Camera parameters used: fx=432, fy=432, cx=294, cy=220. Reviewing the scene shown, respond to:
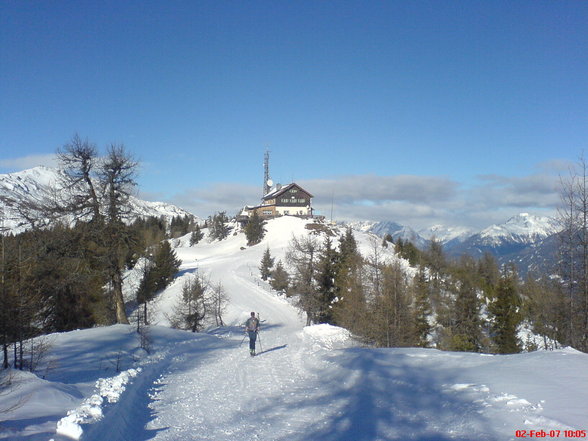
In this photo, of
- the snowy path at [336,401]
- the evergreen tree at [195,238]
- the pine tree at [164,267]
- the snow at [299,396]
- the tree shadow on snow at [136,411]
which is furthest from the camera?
the evergreen tree at [195,238]

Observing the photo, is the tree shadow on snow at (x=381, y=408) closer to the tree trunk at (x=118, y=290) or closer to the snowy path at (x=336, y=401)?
the snowy path at (x=336, y=401)

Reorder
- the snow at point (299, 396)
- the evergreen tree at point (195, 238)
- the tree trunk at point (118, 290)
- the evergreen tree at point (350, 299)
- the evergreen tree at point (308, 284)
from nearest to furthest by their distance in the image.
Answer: the snow at point (299, 396) < the tree trunk at point (118, 290) < the evergreen tree at point (350, 299) < the evergreen tree at point (308, 284) < the evergreen tree at point (195, 238)

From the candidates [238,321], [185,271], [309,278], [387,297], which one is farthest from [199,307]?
[185,271]

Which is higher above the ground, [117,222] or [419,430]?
[117,222]

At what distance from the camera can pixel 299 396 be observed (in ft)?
33.7

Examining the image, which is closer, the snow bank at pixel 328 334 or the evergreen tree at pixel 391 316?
the snow bank at pixel 328 334

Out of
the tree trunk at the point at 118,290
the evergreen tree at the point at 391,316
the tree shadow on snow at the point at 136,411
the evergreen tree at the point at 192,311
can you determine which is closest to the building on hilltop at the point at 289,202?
the evergreen tree at the point at 192,311

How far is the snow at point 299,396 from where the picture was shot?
6906mm

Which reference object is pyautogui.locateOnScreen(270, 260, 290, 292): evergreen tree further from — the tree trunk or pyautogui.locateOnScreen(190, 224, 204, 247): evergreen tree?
pyautogui.locateOnScreen(190, 224, 204, 247): evergreen tree

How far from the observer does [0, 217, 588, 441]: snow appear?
691 cm

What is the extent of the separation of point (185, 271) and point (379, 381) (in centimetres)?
5944

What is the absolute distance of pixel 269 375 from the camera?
42.3ft

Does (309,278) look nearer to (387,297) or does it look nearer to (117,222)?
(387,297)

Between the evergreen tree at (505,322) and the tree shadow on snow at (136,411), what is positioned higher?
the tree shadow on snow at (136,411)
